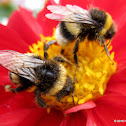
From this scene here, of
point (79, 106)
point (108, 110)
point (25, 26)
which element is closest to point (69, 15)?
point (79, 106)

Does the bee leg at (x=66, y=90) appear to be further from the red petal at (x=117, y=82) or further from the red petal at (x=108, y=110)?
the red petal at (x=117, y=82)

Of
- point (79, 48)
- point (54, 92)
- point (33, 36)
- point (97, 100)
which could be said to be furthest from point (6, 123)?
point (33, 36)

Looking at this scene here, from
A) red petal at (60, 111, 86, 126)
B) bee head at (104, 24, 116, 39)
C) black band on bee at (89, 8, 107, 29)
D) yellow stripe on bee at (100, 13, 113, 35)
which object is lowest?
red petal at (60, 111, 86, 126)

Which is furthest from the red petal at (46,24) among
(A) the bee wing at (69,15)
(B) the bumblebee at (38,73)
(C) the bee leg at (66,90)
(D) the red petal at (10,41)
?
(C) the bee leg at (66,90)

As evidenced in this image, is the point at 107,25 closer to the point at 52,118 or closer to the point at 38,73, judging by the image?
the point at 38,73

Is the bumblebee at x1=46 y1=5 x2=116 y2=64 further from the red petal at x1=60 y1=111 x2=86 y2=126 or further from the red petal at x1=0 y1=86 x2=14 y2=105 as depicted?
the red petal at x1=0 y1=86 x2=14 y2=105

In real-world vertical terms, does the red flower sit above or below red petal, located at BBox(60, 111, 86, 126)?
above

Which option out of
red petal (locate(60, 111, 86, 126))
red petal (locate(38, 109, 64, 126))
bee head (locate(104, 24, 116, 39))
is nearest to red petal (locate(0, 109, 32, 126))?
red petal (locate(38, 109, 64, 126))
